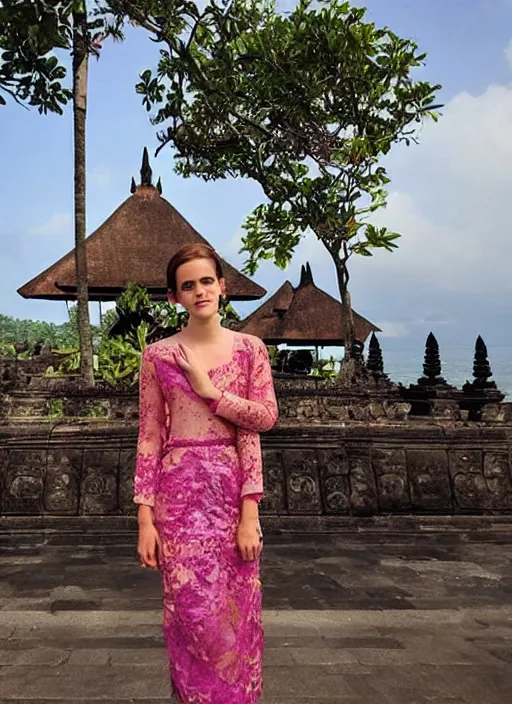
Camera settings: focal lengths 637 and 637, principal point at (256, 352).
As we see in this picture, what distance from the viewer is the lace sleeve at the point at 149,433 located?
2.31 m

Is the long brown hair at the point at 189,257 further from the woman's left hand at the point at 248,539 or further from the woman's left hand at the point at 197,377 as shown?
the woman's left hand at the point at 248,539

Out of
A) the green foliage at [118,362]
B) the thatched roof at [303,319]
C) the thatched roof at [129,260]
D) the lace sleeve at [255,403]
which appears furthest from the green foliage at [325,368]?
the lace sleeve at [255,403]

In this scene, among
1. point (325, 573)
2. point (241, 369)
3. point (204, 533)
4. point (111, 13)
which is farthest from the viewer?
point (111, 13)

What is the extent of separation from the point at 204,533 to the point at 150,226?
21.4m

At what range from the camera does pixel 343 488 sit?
550 cm

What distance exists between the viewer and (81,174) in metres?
13.9

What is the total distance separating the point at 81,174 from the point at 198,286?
41.5 feet

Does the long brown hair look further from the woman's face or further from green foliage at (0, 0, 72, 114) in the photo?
green foliage at (0, 0, 72, 114)

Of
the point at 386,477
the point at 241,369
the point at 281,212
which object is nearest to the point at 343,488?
the point at 386,477

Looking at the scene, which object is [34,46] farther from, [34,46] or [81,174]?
[81,174]

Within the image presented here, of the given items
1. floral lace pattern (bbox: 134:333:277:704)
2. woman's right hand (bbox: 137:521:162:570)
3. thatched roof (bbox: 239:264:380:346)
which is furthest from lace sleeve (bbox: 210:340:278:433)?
thatched roof (bbox: 239:264:380:346)

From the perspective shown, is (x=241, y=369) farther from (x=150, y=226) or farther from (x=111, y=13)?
(x=150, y=226)

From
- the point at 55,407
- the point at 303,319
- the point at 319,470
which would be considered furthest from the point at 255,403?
the point at 303,319

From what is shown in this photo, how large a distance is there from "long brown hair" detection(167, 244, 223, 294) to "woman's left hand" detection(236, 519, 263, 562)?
0.91 m
